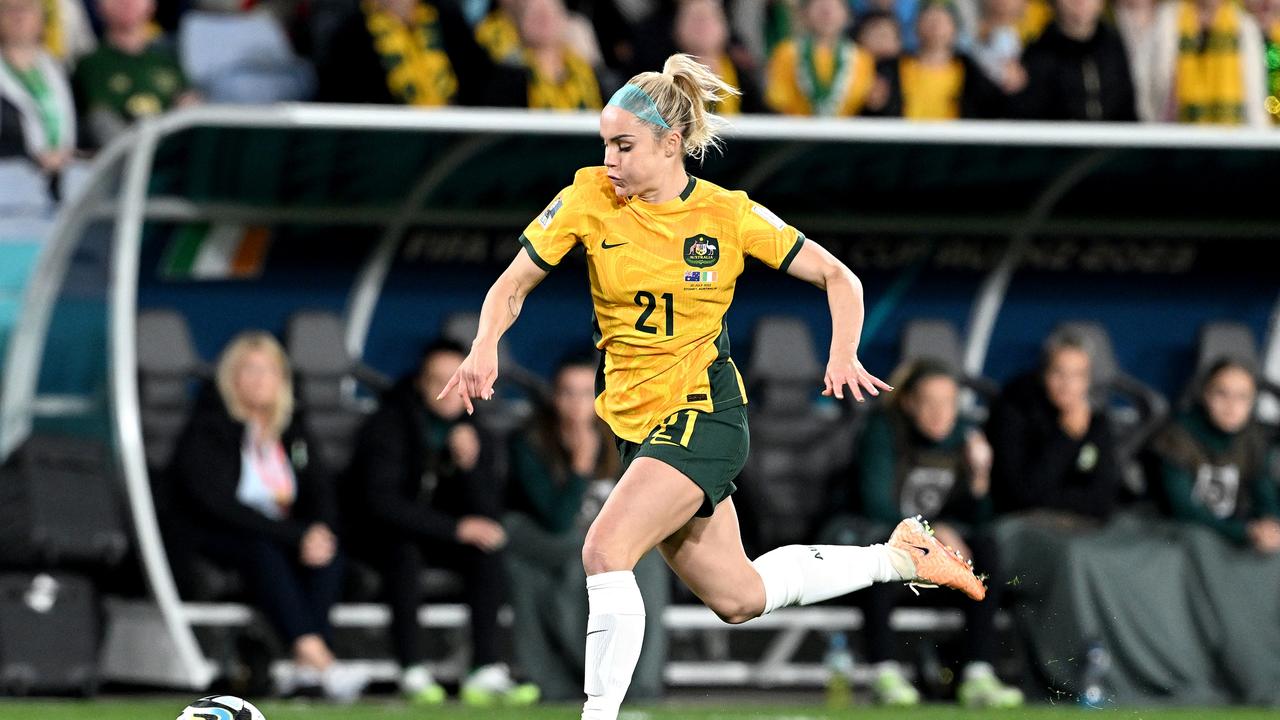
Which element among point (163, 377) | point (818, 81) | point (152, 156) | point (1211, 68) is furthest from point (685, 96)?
point (1211, 68)

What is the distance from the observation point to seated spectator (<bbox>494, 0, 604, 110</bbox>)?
1059 centimetres

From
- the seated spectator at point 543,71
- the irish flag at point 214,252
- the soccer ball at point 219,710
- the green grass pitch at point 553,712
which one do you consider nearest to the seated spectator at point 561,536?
the green grass pitch at point 553,712

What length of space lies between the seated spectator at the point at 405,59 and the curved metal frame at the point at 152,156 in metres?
0.42

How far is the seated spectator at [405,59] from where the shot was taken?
413 inches

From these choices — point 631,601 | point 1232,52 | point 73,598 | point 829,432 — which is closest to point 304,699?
point 73,598

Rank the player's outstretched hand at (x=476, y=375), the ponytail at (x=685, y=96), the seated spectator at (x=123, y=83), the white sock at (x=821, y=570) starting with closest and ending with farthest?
the player's outstretched hand at (x=476, y=375) < the ponytail at (x=685, y=96) < the white sock at (x=821, y=570) < the seated spectator at (x=123, y=83)

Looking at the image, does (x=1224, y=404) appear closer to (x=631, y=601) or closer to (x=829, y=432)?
(x=829, y=432)

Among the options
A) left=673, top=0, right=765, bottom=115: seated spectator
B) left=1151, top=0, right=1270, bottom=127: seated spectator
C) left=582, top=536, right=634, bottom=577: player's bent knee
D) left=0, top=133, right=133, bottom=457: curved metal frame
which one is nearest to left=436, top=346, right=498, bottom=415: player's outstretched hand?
left=582, top=536, right=634, bottom=577: player's bent knee

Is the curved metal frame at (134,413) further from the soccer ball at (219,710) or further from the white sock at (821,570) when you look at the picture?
the white sock at (821,570)

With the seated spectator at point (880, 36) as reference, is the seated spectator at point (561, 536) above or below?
below

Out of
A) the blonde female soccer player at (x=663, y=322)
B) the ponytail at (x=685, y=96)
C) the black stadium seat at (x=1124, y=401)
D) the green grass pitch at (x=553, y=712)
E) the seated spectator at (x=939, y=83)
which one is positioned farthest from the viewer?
the seated spectator at (x=939, y=83)

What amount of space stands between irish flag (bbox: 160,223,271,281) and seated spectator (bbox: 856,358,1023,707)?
3015 mm

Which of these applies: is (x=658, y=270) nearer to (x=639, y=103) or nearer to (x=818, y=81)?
(x=639, y=103)

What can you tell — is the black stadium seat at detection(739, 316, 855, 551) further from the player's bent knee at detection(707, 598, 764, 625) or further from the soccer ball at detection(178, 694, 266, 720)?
the soccer ball at detection(178, 694, 266, 720)
